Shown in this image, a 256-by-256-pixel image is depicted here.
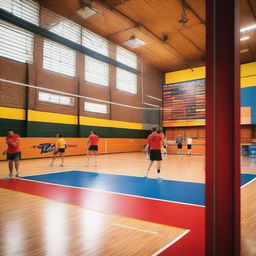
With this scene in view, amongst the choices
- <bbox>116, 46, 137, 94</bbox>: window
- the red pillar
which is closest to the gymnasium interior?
the red pillar

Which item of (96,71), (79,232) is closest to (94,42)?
(96,71)

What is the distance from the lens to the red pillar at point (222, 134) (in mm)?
1994

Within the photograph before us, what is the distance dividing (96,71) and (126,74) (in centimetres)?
295

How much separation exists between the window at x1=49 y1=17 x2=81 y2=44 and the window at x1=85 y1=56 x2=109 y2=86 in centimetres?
137

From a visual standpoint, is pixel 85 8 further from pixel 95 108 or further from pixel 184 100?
pixel 184 100

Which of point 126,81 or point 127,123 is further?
point 127,123

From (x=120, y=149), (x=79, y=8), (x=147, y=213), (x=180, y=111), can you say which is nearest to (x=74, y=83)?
(x=79, y=8)

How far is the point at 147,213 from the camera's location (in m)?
3.48

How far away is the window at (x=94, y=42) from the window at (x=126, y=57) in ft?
3.68

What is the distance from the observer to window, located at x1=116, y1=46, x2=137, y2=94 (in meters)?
16.7

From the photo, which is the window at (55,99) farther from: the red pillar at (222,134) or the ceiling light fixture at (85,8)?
the red pillar at (222,134)

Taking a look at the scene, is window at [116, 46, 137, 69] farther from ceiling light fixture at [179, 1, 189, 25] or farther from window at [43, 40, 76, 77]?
ceiling light fixture at [179, 1, 189, 25]

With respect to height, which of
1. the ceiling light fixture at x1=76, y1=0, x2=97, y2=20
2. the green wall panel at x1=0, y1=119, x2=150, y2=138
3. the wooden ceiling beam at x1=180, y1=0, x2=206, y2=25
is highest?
the wooden ceiling beam at x1=180, y1=0, x2=206, y2=25

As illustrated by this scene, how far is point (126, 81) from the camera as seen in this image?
17500 mm
